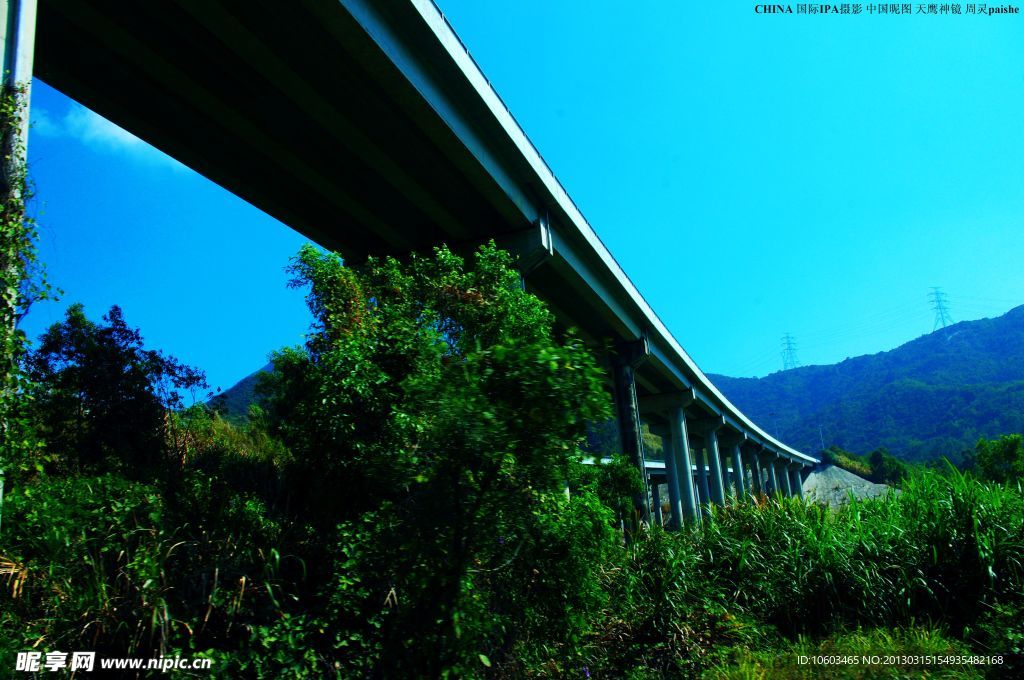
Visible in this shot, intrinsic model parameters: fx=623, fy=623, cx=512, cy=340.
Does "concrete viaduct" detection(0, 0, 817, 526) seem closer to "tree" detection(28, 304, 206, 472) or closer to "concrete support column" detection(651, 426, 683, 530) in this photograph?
"tree" detection(28, 304, 206, 472)

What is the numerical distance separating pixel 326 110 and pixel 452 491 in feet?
33.5

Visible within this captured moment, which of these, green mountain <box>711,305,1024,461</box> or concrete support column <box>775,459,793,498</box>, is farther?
green mountain <box>711,305,1024,461</box>

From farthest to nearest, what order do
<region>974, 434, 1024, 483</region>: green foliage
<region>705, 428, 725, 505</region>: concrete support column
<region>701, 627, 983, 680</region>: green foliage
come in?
1. <region>705, 428, 725, 505</region>: concrete support column
2. <region>974, 434, 1024, 483</region>: green foliage
3. <region>701, 627, 983, 680</region>: green foliage

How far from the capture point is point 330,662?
20.7ft

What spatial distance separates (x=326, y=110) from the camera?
12.6m

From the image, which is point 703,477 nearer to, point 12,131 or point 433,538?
point 433,538

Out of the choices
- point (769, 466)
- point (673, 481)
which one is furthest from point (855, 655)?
point (769, 466)

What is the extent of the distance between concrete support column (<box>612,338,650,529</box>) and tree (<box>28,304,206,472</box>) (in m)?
18.0

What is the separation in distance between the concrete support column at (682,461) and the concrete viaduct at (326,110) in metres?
23.6

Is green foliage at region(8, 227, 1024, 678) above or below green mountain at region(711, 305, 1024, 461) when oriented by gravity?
below

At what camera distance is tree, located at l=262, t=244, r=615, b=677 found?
4.75m

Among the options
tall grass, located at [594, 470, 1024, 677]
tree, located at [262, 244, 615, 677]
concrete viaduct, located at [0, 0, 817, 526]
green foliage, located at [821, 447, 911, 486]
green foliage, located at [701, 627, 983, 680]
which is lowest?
green foliage, located at [701, 627, 983, 680]

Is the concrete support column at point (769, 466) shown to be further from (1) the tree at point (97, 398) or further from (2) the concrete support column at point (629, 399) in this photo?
(1) the tree at point (97, 398)

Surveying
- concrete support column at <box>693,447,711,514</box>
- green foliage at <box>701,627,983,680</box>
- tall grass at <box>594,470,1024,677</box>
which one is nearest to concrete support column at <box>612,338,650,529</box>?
tall grass at <box>594,470,1024,677</box>
